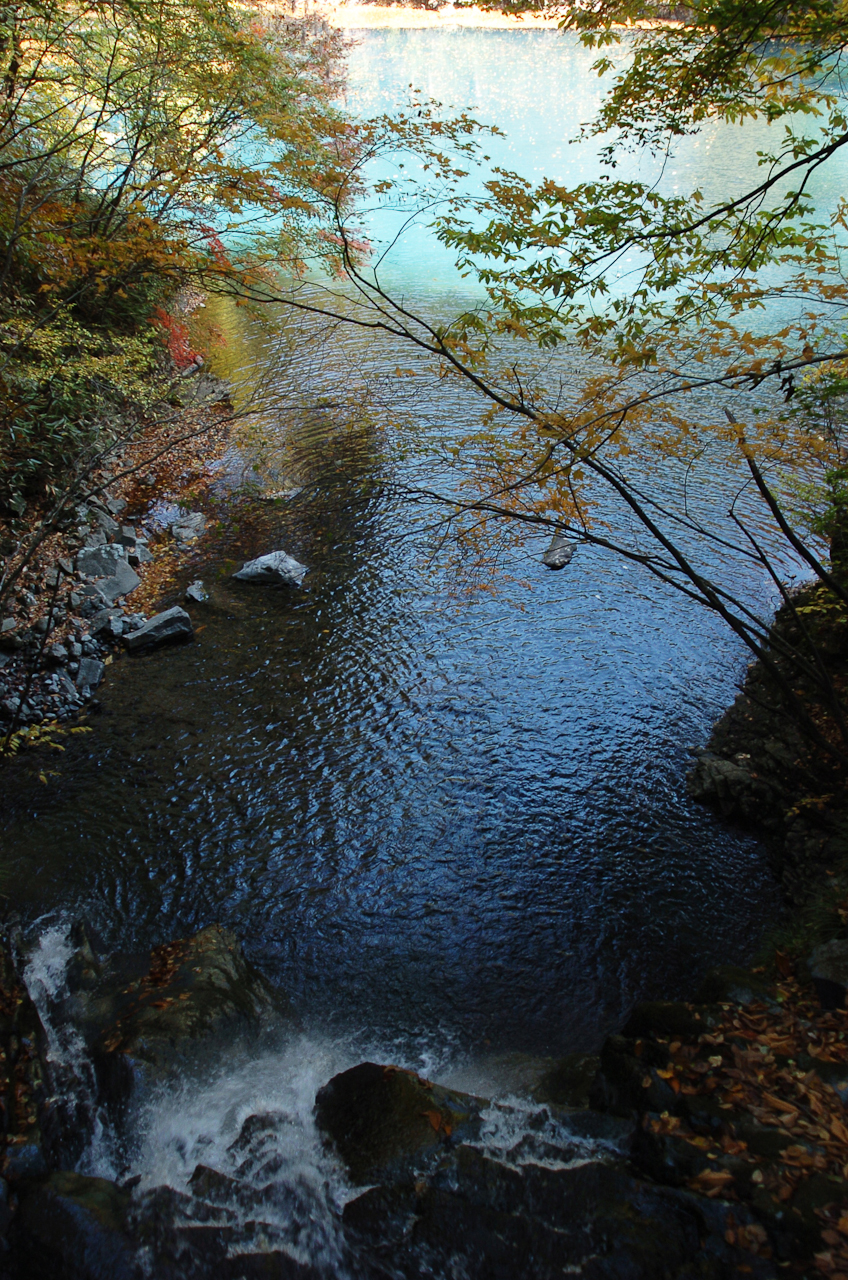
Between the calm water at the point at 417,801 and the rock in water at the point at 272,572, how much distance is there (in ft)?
0.79

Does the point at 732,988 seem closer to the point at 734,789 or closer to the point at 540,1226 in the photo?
the point at 540,1226

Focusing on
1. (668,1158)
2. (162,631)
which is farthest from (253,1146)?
(162,631)

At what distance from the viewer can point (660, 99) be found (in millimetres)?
5113

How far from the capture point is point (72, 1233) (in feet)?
10.5

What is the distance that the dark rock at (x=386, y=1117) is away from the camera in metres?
3.80

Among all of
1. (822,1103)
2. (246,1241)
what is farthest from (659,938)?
(246,1241)

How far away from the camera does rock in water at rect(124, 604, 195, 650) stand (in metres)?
8.63

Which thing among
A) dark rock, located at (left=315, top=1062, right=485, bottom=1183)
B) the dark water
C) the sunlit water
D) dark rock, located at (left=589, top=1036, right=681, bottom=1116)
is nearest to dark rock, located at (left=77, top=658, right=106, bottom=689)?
the dark water

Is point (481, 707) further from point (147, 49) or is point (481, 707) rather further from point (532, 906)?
point (147, 49)

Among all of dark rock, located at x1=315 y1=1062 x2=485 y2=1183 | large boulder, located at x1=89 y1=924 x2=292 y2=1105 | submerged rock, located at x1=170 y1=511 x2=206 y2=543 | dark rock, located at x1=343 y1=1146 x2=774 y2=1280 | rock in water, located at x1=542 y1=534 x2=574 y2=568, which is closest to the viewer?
dark rock, located at x1=343 y1=1146 x2=774 y2=1280

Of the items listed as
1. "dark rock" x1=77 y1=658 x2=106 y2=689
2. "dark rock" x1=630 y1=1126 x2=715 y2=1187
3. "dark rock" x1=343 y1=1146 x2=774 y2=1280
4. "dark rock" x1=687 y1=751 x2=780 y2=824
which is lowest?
"dark rock" x1=343 y1=1146 x2=774 y2=1280

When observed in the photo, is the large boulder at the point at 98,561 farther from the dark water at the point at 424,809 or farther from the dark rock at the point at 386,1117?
the dark rock at the point at 386,1117

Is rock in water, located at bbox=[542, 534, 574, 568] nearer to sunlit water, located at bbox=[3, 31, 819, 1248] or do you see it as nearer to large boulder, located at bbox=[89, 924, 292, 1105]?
sunlit water, located at bbox=[3, 31, 819, 1248]

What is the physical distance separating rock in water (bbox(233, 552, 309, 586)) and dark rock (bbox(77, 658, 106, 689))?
8.10ft
